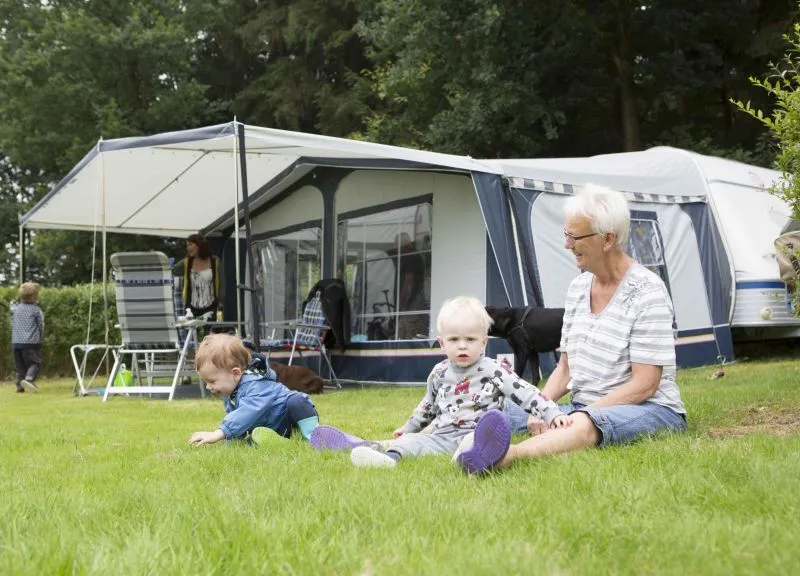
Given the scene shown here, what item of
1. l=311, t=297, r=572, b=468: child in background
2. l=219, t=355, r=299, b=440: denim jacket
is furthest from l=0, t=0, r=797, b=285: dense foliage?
l=311, t=297, r=572, b=468: child in background

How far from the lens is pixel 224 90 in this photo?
20.3 metres

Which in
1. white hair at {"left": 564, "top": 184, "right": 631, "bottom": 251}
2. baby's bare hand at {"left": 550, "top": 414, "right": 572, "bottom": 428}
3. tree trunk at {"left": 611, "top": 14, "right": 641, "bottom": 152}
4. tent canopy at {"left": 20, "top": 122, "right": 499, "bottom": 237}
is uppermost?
tree trunk at {"left": 611, "top": 14, "right": 641, "bottom": 152}

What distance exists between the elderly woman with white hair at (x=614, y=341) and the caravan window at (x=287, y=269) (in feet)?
21.0

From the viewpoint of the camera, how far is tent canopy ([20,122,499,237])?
23.4 feet

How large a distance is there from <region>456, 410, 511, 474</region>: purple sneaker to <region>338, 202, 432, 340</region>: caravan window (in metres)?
5.42

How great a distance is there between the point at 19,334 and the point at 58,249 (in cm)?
1005

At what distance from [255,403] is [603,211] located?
157 cm

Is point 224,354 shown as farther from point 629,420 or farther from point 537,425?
point 629,420

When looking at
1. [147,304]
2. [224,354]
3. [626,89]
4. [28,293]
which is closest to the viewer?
[224,354]

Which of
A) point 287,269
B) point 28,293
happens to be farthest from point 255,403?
point 28,293

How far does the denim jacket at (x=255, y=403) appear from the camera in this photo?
3.65 m

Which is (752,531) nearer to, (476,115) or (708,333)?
(708,333)

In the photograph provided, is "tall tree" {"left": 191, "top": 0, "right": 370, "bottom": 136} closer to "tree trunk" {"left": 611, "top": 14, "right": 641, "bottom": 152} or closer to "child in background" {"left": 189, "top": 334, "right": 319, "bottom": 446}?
"tree trunk" {"left": 611, "top": 14, "right": 641, "bottom": 152}

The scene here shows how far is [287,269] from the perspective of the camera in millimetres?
10086
